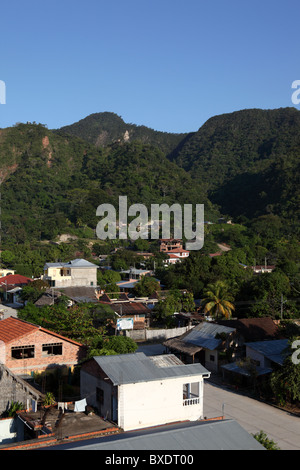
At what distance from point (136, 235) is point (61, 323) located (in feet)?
174

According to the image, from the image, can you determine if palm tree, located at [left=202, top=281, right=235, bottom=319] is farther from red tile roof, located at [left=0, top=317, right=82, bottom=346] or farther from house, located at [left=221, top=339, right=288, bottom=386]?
red tile roof, located at [left=0, top=317, right=82, bottom=346]

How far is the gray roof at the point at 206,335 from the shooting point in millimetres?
23141

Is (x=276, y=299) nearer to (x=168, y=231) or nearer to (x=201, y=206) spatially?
(x=168, y=231)

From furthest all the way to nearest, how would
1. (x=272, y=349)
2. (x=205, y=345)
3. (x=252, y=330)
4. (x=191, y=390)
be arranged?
(x=252, y=330) < (x=205, y=345) < (x=272, y=349) < (x=191, y=390)

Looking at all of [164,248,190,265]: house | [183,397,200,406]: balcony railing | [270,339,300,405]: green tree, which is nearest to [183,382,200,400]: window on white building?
[183,397,200,406]: balcony railing

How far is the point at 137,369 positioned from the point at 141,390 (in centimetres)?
67

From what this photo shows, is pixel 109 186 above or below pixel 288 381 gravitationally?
above

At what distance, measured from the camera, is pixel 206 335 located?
2423cm

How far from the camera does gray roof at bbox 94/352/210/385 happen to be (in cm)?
1369

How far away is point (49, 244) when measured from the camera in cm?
6875

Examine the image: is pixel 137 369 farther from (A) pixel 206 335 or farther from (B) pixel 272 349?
(A) pixel 206 335

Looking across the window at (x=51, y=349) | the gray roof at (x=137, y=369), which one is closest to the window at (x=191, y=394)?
the gray roof at (x=137, y=369)

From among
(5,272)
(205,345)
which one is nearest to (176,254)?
(5,272)
